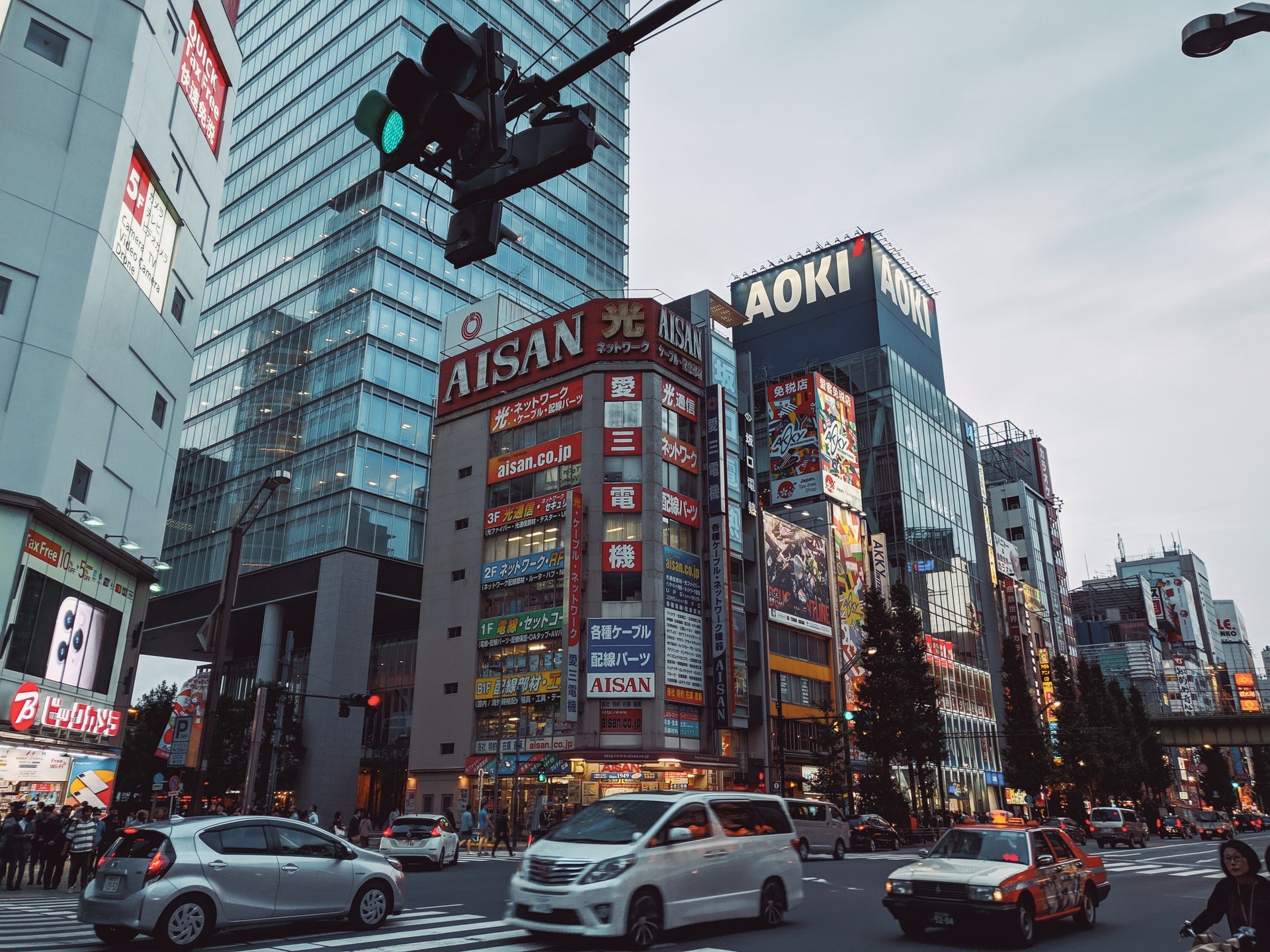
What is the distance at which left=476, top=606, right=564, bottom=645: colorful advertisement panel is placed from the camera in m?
50.2

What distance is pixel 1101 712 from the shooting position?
7406 cm

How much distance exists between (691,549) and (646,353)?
12.0 metres

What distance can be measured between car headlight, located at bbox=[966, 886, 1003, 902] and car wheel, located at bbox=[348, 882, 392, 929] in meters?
8.47

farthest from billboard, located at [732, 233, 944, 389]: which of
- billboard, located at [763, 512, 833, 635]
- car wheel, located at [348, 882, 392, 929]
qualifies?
car wheel, located at [348, 882, 392, 929]

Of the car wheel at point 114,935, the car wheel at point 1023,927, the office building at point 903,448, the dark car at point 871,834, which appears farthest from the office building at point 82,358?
the office building at point 903,448

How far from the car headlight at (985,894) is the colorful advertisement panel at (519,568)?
129 feet

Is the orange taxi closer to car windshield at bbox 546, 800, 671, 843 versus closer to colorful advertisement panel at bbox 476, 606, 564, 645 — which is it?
car windshield at bbox 546, 800, 671, 843

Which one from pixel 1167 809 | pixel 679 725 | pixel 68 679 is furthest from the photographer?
pixel 1167 809

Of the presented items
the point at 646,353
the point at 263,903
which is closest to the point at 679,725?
the point at 646,353

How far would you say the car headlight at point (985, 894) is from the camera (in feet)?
40.3

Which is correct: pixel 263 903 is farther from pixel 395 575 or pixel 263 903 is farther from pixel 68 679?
pixel 395 575

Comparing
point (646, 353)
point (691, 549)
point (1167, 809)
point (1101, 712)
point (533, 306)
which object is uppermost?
point (533, 306)

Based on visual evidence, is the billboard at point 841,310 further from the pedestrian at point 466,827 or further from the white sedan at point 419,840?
the white sedan at point 419,840

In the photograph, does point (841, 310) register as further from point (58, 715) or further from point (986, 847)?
point (986, 847)
